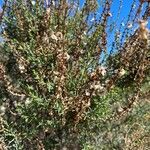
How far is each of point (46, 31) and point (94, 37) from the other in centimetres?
63

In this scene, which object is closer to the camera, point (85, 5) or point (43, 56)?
point (43, 56)

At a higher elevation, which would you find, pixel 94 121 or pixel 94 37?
pixel 94 37

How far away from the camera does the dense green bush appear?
3762mm

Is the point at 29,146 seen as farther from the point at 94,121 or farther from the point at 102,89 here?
the point at 102,89

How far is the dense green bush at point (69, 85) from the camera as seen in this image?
3762 millimetres

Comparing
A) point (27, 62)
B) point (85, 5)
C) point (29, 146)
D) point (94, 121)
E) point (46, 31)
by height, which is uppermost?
point (85, 5)

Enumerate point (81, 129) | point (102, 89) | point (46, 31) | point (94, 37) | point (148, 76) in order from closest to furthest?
point (102, 89), point (81, 129), point (46, 31), point (94, 37), point (148, 76)

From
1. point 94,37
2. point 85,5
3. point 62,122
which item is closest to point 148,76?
point 94,37

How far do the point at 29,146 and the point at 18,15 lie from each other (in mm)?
1511

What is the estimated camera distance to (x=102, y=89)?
12.7ft

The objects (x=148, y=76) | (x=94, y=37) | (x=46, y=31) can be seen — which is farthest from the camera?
(x=148, y=76)

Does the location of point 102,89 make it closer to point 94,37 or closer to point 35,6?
point 94,37

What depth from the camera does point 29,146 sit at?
414 centimetres

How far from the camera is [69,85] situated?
414cm
